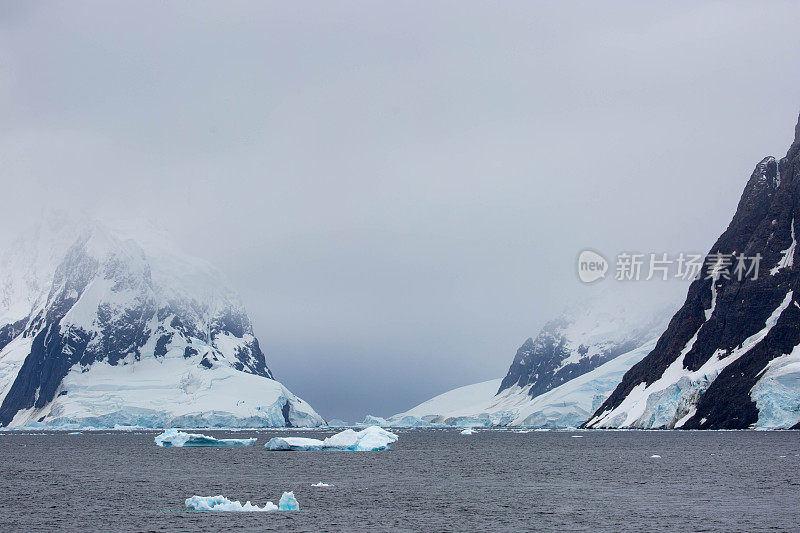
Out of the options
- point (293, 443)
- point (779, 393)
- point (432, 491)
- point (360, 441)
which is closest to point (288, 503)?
point (432, 491)

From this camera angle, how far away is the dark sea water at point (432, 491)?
57.8 meters

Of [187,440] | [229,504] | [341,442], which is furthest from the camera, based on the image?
[187,440]

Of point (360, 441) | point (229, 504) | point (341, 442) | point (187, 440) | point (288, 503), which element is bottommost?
point (187, 440)

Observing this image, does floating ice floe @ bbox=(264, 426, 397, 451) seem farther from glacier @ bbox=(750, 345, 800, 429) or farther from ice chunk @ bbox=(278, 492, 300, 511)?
ice chunk @ bbox=(278, 492, 300, 511)

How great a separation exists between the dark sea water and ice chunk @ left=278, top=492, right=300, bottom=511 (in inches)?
19.8

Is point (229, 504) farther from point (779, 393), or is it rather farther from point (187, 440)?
point (779, 393)

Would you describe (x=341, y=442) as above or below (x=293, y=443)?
above

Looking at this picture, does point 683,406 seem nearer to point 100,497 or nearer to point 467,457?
point 467,457

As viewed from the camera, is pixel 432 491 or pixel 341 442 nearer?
pixel 432 491

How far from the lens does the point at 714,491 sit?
240 ft

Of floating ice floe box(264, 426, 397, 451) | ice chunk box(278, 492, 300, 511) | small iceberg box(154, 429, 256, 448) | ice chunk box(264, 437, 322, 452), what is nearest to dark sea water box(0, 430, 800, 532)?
ice chunk box(278, 492, 300, 511)

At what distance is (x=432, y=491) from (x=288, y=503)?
64.6ft

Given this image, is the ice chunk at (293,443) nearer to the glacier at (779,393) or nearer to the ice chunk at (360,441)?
the ice chunk at (360,441)

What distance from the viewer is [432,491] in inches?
3110
